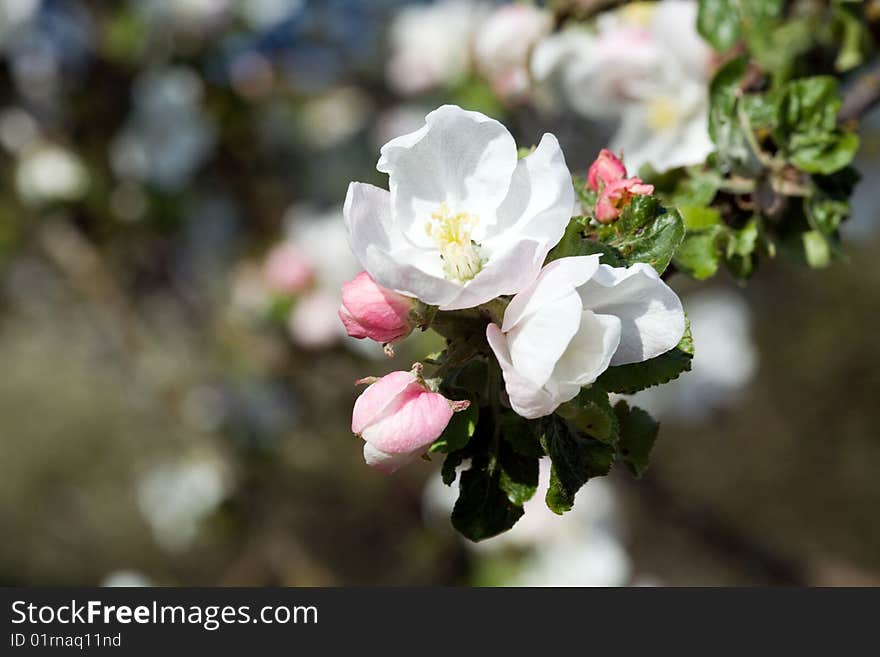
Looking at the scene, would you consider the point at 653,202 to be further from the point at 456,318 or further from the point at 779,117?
the point at 779,117

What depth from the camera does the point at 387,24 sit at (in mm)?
2477

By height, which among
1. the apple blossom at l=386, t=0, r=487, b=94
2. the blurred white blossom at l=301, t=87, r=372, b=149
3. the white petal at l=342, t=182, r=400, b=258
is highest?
the blurred white blossom at l=301, t=87, r=372, b=149

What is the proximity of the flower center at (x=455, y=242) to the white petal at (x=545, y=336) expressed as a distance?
10cm

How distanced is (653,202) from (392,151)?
0.59 feet

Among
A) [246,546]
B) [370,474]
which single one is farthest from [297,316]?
[370,474]

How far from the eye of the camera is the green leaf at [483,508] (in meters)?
0.63

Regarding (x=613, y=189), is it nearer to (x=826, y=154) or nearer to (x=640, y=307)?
(x=640, y=307)

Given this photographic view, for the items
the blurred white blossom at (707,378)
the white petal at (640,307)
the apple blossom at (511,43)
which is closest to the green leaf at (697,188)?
the white petal at (640,307)

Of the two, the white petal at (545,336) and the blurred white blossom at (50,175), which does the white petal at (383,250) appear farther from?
the blurred white blossom at (50,175)

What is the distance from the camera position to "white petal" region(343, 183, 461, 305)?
55 cm

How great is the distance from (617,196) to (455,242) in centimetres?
12

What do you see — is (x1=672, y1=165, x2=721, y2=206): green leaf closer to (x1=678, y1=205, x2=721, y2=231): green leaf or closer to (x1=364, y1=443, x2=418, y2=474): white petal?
(x1=678, y1=205, x2=721, y2=231): green leaf

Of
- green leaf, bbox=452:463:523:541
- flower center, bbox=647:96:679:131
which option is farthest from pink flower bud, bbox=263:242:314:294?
green leaf, bbox=452:463:523:541

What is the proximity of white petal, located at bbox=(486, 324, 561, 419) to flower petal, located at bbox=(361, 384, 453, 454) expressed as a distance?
0.05 meters
